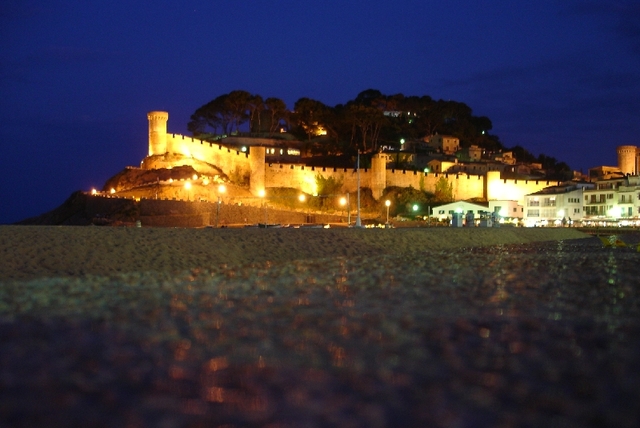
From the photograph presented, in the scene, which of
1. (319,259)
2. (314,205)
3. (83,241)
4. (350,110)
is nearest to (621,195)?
(314,205)

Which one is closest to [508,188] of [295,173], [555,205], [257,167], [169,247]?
[555,205]

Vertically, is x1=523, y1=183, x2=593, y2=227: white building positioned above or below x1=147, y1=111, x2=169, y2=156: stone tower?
below

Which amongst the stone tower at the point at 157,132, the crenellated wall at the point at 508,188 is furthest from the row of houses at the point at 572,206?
the stone tower at the point at 157,132

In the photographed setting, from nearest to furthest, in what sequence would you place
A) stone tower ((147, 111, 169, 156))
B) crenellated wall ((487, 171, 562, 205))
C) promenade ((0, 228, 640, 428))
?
promenade ((0, 228, 640, 428))
stone tower ((147, 111, 169, 156))
crenellated wall ((487, 171, 562, 205))

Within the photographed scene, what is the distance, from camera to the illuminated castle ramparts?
139ft

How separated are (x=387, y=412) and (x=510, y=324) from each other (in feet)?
9.65

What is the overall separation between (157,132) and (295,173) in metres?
12.1

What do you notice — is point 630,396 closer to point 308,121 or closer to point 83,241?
point 83,241

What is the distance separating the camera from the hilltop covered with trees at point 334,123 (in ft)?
180

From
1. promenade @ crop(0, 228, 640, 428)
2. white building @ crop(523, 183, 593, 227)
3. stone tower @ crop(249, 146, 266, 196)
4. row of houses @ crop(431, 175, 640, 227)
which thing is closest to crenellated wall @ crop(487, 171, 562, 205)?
white building @ crop(523, 183, 593, 227)

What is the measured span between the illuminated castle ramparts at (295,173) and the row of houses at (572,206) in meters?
3.04

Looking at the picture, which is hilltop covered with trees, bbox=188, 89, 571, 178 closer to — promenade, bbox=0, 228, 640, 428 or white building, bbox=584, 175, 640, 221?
white building, bbox=584, 175, 640, 221

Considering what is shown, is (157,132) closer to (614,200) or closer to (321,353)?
(614,200)

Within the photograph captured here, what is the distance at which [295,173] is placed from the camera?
140ft
